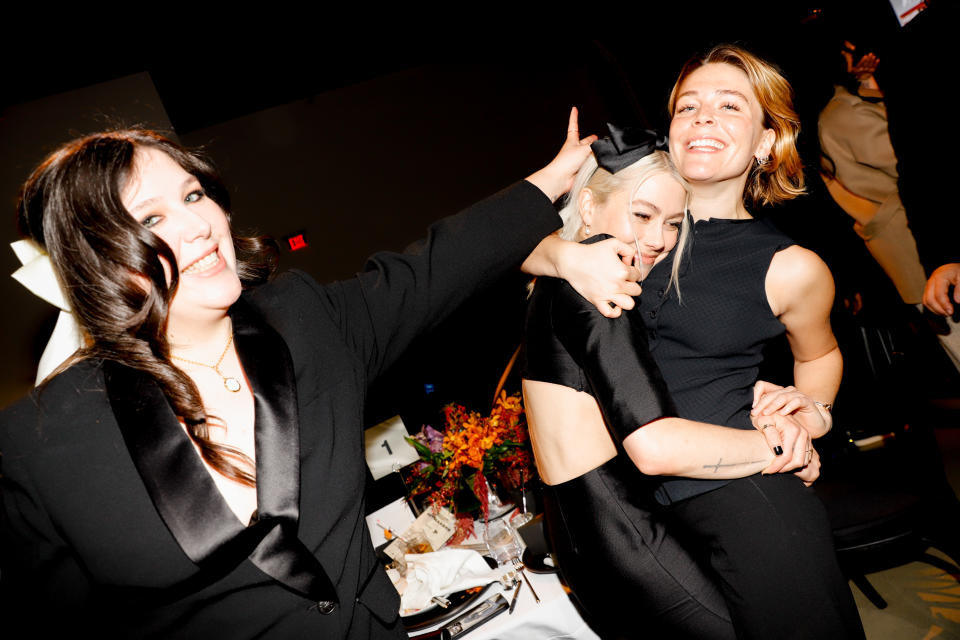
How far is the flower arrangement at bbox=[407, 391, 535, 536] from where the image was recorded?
1.90m

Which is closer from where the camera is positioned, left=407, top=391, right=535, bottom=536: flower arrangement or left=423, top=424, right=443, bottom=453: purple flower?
left=407, top=391, right=535, bottom=536: flower arrangement

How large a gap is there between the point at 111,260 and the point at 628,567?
1429 mm

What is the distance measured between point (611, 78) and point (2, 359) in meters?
6.15

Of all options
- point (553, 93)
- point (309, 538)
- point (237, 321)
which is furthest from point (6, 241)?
point (553, 93)

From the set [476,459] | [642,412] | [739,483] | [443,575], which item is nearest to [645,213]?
[642,412]

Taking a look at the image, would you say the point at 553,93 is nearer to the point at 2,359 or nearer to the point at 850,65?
the point at 850,65

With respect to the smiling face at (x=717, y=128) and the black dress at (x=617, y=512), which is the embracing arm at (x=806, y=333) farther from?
the black dress at (x=617, y=512)

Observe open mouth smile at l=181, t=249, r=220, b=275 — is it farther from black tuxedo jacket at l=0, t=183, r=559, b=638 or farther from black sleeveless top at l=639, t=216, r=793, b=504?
black sleeveless top at l=639, t=216, r=793, b=504

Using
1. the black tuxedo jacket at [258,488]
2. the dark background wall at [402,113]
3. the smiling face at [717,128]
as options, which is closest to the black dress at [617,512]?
the black tuxedo jacket at [258,488]

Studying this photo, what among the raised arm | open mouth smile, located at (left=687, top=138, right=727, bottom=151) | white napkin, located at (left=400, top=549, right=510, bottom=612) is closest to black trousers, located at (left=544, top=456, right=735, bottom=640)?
white napkin, located at (left=400, top=549, right=510, bottom=612)

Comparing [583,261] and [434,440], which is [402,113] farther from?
[583,261]

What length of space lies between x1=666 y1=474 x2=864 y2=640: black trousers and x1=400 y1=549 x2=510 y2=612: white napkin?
68cm

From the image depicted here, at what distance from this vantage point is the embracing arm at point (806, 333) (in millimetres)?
1630

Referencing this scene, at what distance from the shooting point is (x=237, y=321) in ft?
A: 3.97
